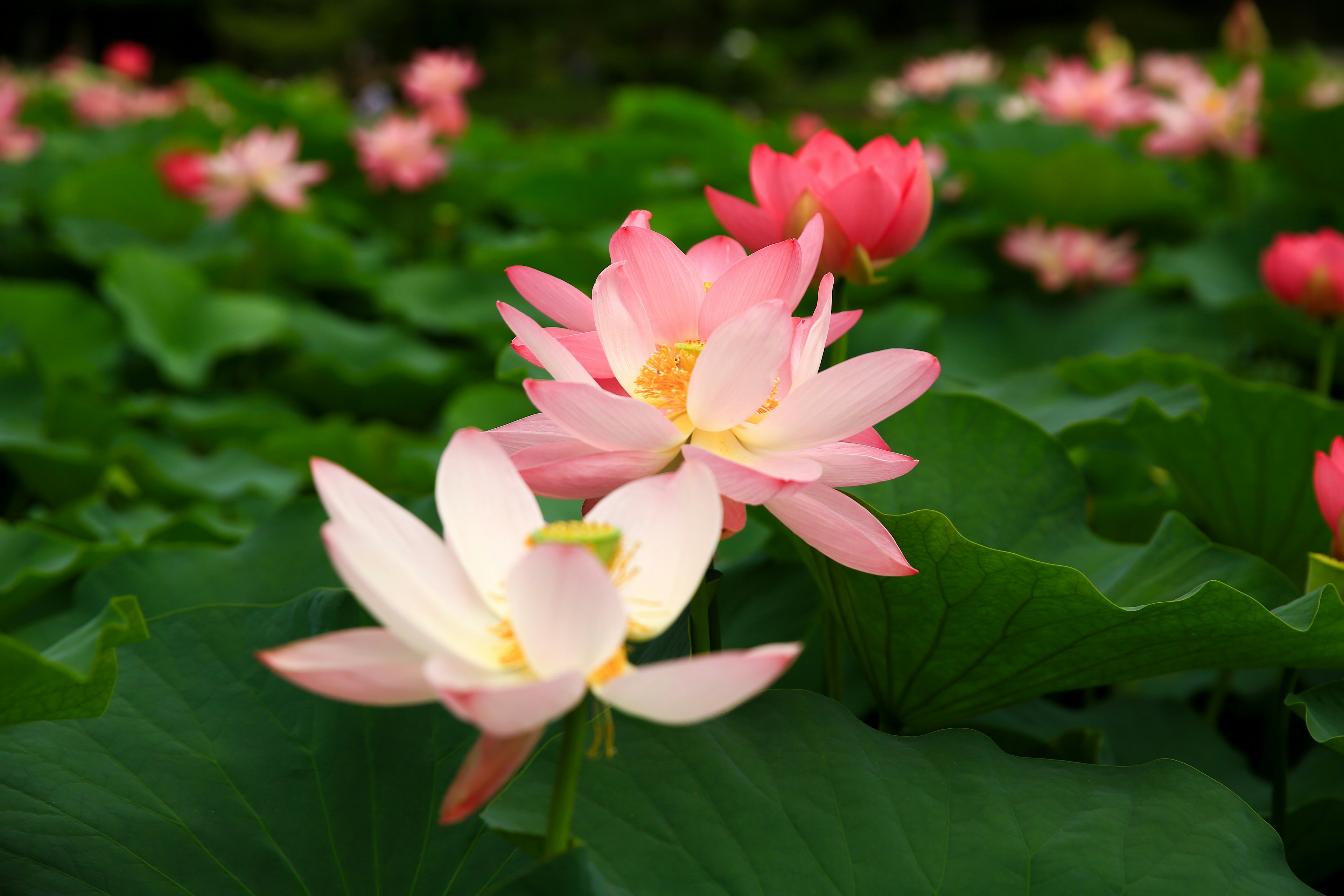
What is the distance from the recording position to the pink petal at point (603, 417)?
0.45 m

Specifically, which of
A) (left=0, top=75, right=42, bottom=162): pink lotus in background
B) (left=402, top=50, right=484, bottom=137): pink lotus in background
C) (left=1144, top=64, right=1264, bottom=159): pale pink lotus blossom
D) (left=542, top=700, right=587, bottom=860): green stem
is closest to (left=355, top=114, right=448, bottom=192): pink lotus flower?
(left=402, top=50, right=484, bottom=137): pink lotus in background

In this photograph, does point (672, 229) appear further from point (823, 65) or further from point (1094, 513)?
point (823, 65)

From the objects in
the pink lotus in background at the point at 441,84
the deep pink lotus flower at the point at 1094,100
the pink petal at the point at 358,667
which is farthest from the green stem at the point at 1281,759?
the pink lotus in background at the point at 441,84

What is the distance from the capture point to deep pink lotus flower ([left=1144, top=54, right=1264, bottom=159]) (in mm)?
2008

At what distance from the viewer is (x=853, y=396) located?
482mm

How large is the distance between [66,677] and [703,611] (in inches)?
12.9

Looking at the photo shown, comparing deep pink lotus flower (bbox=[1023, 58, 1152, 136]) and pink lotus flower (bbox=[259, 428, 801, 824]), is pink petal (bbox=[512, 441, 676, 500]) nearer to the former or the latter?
pink lotus flower (bbox=[259, 428, 801, 824])

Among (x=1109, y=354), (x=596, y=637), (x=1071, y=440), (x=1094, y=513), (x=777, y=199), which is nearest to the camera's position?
(x=596, y=637)

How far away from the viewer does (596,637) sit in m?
0.36

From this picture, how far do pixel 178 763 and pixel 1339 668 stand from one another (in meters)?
0.73

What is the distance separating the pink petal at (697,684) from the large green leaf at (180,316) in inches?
73.2

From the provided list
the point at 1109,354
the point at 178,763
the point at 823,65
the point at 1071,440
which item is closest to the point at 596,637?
the point at 178,763

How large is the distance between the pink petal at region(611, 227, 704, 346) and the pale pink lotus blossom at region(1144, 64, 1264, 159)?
73.9 inches

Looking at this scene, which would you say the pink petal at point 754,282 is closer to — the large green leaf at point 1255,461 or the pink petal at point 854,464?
the pink petal at point 854,464
